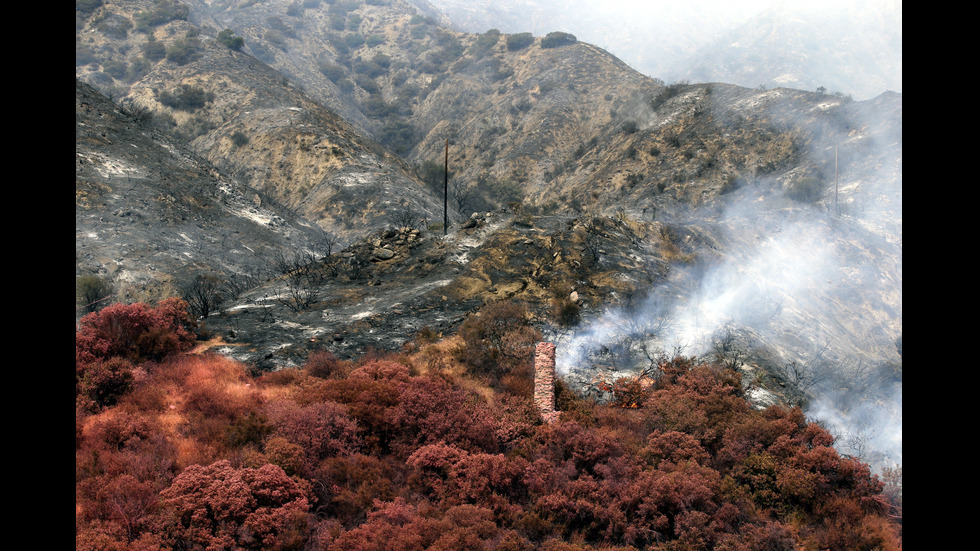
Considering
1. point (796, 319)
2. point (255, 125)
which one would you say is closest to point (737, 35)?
point (255, 125)

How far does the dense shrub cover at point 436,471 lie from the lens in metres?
7.84

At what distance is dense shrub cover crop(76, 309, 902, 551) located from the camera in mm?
7836

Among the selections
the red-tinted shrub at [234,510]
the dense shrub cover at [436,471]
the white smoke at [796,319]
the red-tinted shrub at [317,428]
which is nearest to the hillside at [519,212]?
the white smoke at [796,319]

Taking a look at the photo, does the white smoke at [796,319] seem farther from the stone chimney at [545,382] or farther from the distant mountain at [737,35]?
the distant mountain at [737,35]

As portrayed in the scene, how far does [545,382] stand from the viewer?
41.1 ft

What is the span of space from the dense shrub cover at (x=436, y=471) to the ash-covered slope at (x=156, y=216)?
12.7 m

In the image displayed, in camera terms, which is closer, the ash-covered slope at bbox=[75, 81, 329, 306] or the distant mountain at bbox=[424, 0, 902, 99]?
the ash-covered slope at bbox=[75, 81, 329, 306]

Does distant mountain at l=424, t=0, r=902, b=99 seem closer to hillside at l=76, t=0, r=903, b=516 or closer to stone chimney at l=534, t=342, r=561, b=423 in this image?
hillside at l=76, t=0, r=903, b=516

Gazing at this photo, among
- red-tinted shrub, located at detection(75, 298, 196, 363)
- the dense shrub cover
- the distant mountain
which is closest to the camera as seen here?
the dense shrub cover

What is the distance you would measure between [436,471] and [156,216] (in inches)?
957

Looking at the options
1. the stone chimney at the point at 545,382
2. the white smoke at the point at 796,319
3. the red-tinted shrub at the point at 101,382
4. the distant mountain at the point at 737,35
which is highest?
the distant mountain at the point at 737,35

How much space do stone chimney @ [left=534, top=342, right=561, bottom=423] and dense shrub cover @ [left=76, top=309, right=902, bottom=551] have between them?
359mm

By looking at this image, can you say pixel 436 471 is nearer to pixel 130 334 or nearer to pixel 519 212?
pixel 130 334

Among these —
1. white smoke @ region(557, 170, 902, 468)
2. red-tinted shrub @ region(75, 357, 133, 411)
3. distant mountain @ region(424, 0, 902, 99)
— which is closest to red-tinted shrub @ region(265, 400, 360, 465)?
red-tinted shrub @ region(75, 357, 133, 411)
